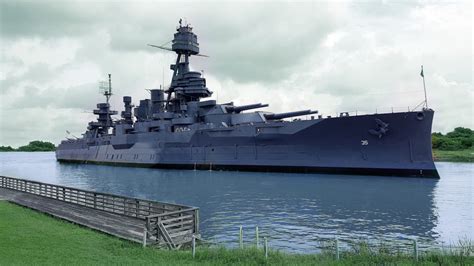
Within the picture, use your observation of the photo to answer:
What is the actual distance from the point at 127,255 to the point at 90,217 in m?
5.28

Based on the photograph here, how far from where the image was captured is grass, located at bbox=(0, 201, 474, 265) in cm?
917

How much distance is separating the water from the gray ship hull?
1851 mm

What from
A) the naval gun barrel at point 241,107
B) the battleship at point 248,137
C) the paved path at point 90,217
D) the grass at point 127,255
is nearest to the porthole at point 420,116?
the battleship at point 248,137

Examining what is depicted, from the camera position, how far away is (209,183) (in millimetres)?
33875

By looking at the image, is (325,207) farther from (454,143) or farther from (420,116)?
(454,143)

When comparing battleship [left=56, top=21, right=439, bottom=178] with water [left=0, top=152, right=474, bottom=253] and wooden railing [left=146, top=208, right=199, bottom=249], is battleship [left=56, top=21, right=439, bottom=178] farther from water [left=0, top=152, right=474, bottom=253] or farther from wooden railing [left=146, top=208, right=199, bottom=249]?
wooden railing [left=146, top=208, right=199, bottom=249]

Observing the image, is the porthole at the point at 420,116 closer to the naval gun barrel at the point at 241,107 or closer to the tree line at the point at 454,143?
the naval gun barrel at the point at 241,107

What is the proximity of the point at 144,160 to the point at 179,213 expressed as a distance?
151 ft

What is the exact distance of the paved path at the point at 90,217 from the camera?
→ 492 inches

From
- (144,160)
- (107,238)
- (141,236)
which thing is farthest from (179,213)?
(144,160)

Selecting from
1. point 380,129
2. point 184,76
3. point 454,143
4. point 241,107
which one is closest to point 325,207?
point 380,129

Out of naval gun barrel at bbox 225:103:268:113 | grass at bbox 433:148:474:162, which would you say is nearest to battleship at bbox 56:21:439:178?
naval gun barrel at bbox 225:103:268:113

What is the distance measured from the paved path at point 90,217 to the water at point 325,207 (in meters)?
3.17

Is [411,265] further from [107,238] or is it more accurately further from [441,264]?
[107,238]
